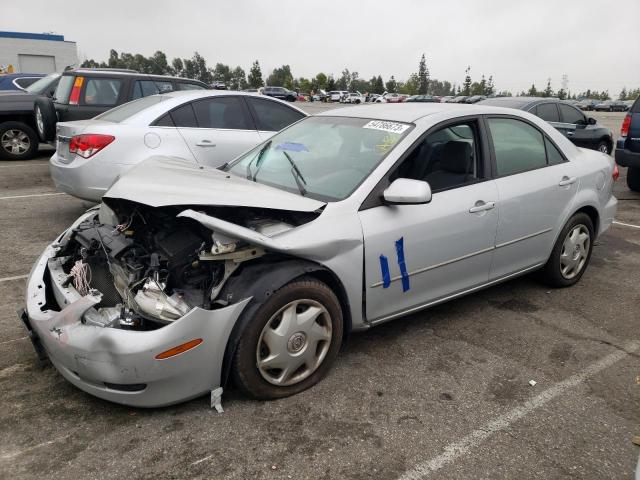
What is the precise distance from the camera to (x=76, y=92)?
8258 millimetres

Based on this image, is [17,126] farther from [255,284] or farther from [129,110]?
[255,284]

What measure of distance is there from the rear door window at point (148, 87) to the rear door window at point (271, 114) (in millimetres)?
2821

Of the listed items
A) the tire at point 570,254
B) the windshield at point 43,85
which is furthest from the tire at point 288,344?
the windshield at point 43,85

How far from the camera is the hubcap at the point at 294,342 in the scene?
2.70 m

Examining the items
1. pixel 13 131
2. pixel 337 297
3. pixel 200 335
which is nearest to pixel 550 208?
pixel 337 297

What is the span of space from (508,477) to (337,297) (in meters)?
1.26

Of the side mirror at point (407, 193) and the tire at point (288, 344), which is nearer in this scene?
the tire at point (288, 344)

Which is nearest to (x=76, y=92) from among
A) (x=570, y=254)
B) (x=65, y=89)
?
(x=65, y=89)

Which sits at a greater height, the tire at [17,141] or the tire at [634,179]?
the tire at [17,141]

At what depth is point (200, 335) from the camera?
97.4 inches

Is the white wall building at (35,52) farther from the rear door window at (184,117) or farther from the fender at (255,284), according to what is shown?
the fender at (255,284)

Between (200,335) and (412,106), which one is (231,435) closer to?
(200,335)

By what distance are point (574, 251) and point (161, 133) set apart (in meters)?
4.35

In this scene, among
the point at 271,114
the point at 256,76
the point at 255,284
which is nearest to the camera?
the point at 255,284
